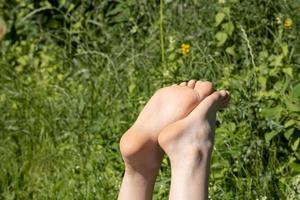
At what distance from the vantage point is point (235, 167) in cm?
330

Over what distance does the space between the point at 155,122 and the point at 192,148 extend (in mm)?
205

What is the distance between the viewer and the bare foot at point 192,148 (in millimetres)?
2418

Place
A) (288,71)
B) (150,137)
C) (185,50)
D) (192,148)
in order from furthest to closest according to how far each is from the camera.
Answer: (185,50)
(288,71)
(150,137)
(192,148)

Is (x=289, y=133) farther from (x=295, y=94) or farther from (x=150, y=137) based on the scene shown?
(x=150, y=137)

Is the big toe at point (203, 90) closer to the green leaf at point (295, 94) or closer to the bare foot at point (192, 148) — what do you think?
the bare foot at point (192, 148)

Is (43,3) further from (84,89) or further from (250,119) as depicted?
(250,119)

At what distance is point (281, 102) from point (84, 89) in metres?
1.18

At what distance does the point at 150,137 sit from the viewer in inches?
104

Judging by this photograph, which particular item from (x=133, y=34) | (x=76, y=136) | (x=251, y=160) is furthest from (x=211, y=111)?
(x=133, y=34)

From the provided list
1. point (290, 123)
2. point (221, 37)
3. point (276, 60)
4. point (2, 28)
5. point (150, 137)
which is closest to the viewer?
point (150, 137)

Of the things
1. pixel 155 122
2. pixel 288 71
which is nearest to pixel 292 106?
pixel 288 71

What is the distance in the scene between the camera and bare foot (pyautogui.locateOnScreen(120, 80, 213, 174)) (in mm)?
2604

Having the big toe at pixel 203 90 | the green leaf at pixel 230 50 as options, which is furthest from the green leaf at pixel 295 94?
the green leaf at pixel 230 50

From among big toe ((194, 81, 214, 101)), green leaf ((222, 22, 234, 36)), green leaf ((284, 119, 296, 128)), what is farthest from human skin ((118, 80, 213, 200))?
green leaf ((222, 22, 234, 36))
